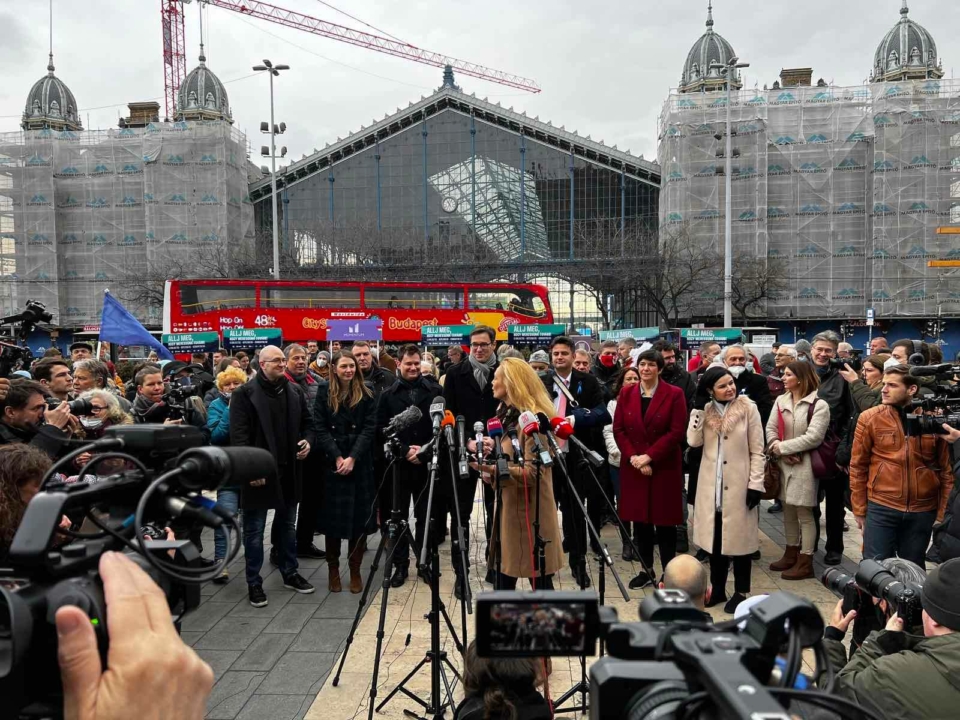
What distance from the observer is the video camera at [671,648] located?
87 centimetres

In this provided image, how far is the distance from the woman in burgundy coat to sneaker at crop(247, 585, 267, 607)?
2926 millimetres

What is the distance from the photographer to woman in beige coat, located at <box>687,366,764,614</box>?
5082 millimetres

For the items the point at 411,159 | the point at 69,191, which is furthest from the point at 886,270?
the point at 69,191

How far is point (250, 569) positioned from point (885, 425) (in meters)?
4.82

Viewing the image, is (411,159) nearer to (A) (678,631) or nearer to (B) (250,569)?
(B) (250,569)

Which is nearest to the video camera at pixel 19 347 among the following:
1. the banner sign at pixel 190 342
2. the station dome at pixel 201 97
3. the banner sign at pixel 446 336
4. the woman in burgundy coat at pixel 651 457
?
the woman in burgundy coat at pixel 651 457

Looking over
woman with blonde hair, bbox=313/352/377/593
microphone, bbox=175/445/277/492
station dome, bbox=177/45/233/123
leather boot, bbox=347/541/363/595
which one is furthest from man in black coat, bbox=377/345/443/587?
station dome, bbox=177/45/233/123

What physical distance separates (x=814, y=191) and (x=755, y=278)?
5994 mm

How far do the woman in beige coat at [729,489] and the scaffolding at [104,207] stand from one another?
38.5 meters

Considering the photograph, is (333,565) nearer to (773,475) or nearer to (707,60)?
(773,475)

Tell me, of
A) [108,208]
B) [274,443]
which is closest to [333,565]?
[274,443]

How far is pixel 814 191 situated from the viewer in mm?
34969

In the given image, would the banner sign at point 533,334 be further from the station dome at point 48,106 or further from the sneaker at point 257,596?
the station dome at point 48,106

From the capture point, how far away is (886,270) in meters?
33.2
